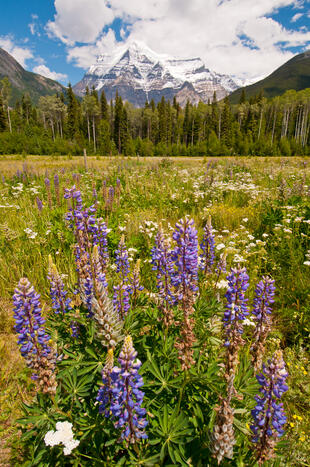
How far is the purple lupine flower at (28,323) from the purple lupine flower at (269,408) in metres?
1.35

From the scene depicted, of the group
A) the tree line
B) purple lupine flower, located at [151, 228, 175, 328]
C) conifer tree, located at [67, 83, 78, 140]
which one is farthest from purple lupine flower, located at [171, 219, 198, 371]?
conifer tree, located at [67, 83, 78, 140]

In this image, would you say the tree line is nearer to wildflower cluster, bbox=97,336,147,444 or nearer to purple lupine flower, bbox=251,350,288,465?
purple lupine flower, bbox=251,350,288,465

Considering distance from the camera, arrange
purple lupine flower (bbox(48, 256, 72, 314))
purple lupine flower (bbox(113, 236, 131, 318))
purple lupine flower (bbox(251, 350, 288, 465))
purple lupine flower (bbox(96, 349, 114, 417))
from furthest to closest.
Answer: purple lupine flower (bbox(113, 236, 131, 318)) → purple lupine flower (bbox(48, 256, 72, 314)) → purple lupine flower (bbox(96, 349, 114, 417)) → purple lupine flower (bbox(251, 350, 288, 465))

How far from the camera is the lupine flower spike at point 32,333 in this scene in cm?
154

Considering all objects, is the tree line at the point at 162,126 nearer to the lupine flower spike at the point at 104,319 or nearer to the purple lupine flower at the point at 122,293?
the purple lupine flower at the point at 122,293

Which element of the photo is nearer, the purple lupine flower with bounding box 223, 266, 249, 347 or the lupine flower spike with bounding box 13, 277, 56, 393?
the lupine flower spike with bounding box 13, 277, 56, 393

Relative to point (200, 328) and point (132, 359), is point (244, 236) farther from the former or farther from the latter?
point (132, 359)

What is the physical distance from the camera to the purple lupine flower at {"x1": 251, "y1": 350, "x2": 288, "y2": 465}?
1.33m

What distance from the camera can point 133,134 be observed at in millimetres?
86000

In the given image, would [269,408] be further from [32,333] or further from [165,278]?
[32,333]

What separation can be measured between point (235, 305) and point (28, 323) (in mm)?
1427

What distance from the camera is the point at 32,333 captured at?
1567mm

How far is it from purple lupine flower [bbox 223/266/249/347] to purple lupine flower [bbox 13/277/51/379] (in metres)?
1.28

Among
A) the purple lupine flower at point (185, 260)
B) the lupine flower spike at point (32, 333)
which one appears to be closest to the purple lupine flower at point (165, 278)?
the purple lupine flower at point (185, 260)
